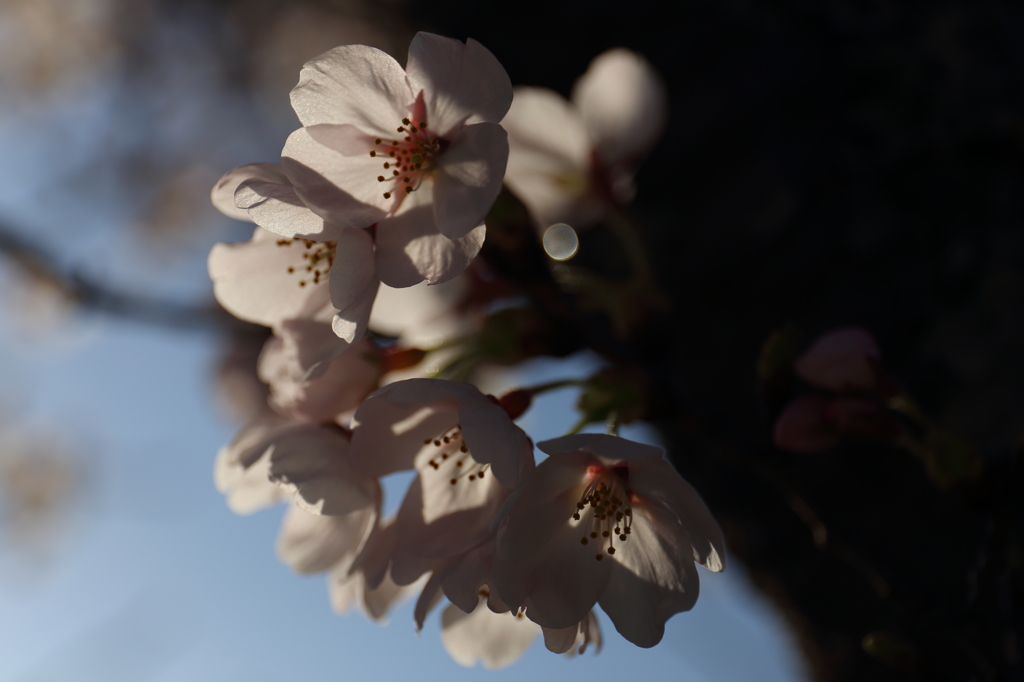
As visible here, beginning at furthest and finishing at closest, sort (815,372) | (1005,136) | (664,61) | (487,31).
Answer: (487,31), (664,61), (1005,136), (815,372)

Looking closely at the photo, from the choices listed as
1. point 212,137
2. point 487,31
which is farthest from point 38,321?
point 487,31

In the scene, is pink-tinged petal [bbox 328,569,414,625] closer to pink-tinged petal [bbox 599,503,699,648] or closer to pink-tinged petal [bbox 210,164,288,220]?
pink-tinged petal [bbox 599,503,699,648]

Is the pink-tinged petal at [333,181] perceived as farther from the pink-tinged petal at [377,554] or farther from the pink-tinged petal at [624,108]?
the pink-tinged petal at [624,108]

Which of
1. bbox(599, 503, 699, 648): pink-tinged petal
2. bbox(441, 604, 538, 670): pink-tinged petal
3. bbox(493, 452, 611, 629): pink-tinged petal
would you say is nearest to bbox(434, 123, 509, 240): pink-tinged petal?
bbox(493, 452, 611, 629): pink-tinged petal

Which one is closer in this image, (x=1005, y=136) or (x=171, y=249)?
(x=1005, y=136)

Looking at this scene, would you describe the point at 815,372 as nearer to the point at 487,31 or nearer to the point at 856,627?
the point at 856,627

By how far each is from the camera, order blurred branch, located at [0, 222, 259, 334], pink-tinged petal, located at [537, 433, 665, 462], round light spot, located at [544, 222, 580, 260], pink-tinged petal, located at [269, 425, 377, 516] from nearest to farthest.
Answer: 1. pink-tinged petal, located at [537, 433, 665, 462]
2. pink-tinged petal, located at [269, 425, 377, 516]
3. round light spot, located at [544, 222, 580, 260]
4. blurred branch, located at [0, 222, 259, 334]

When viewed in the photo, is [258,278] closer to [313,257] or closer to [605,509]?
[313,257]
